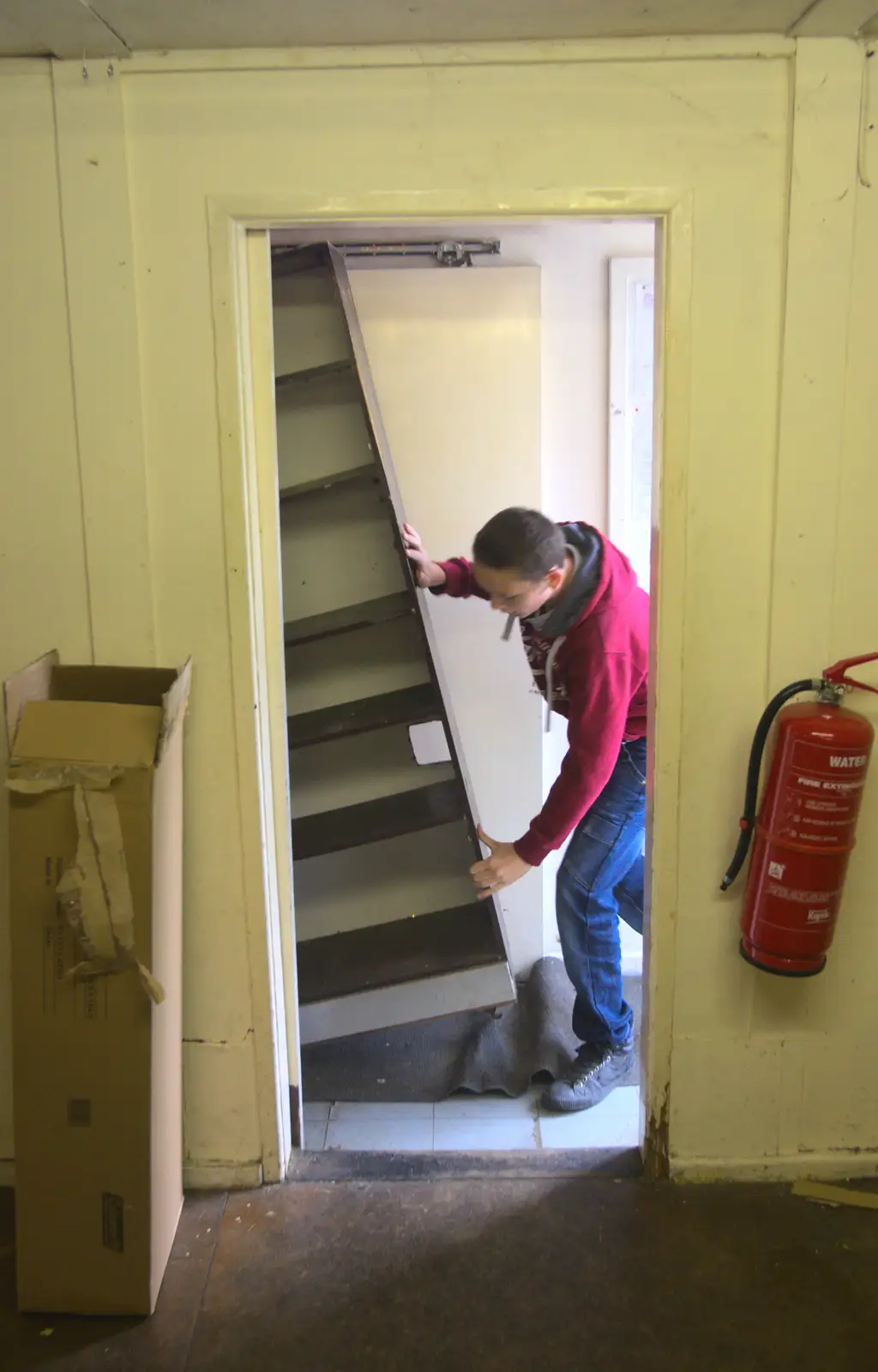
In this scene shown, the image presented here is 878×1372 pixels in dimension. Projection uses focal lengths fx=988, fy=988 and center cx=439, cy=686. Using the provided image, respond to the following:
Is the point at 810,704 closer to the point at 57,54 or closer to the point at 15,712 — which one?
the point at 15,712

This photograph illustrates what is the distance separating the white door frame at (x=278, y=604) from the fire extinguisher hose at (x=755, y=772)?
122 mm

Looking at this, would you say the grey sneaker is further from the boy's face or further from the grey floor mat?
the boy's face

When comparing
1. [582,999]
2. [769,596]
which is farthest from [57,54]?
[582,999]

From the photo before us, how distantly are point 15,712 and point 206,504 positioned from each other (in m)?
0.51

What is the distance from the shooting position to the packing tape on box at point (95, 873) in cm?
166

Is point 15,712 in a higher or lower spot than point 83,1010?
higher

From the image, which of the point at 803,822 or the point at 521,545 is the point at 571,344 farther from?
the point at 803,822

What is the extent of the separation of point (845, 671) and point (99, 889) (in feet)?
4.73

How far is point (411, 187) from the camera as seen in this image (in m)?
1.76

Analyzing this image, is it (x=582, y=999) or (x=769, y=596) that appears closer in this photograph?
(x=769, y=596)

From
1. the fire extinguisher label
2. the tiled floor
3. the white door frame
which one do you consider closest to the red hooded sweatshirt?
the white door frame

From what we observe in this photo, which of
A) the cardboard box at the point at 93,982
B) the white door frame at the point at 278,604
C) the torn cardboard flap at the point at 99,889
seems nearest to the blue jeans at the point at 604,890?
the white door frame at the point at 278,604

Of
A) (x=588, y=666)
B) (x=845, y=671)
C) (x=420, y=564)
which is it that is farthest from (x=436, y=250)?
(x=845, y=671)

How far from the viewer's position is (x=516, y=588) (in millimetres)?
2266
